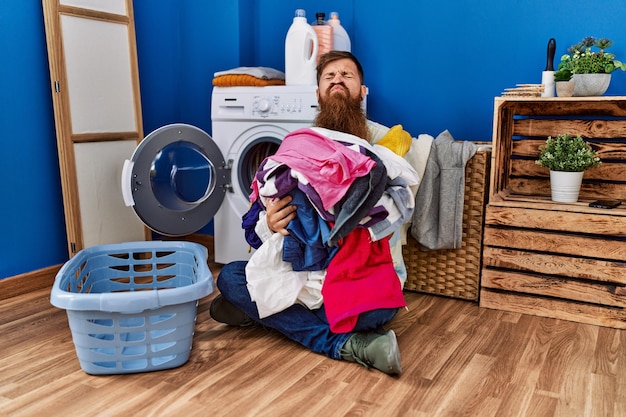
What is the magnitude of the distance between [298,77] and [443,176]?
32.9 inches

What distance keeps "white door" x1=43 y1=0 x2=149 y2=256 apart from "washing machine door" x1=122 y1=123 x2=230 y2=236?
266 millimetres

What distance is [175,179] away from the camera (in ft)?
8.26

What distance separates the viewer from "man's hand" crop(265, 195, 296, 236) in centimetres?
169

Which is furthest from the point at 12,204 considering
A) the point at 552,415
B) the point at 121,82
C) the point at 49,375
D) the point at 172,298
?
the point at 552,415

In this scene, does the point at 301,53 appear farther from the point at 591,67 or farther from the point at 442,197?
the point at 591,67

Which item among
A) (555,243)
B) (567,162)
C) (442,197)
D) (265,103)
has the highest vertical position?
(265,103)

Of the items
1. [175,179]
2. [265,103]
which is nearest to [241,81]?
[265,103]

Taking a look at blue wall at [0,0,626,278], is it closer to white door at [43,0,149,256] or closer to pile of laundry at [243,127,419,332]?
white door at [43,0,149,256]

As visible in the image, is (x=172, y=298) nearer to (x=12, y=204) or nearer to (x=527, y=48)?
(x=12, y=204)

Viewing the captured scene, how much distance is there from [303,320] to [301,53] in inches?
50.7

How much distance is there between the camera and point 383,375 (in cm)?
163

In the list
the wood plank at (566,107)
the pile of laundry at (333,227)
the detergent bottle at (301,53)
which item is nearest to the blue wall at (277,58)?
the wood plank at (566,107)

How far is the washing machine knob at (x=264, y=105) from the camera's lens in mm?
2467

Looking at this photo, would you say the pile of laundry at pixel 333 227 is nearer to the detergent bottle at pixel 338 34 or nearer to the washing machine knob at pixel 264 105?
the washing machine knob at pixel 264 105
